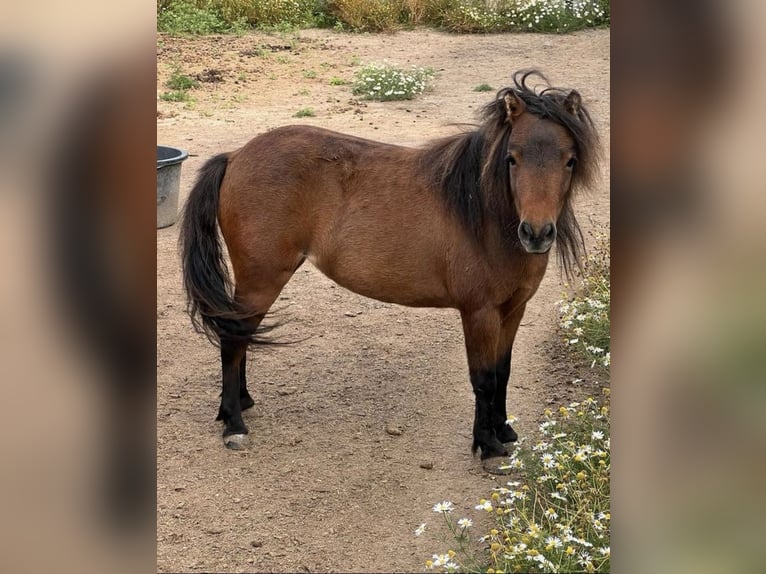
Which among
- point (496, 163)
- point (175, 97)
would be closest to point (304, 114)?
point (175, 97)

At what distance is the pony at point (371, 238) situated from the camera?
321 centimetres

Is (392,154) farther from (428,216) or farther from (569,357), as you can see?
(569,357)

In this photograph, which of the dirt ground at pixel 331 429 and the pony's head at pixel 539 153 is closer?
the pony's head at pixel 539 153

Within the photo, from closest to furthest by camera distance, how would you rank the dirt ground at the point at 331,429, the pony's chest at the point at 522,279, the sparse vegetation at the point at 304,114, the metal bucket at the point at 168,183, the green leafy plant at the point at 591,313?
1. the dirt ground at the point at 331,429
2. the pony's chest at the point at 522,279
3. the green leafy plant at the point at 591,313
4. the metal bucket at the point at 168,183
5. the sparse vegetation at the point at 304,114

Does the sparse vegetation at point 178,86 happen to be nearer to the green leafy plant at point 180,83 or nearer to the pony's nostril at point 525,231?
the green leafy plant at point 180,83

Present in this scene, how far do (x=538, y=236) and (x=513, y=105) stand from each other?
1.83 ft

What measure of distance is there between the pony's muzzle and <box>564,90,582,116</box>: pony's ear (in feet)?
1.63

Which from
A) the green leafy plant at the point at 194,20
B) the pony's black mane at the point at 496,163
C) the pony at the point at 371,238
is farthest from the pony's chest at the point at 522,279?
the green leafy plant at the point at 194,20

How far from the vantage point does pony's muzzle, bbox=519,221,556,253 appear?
262 cm

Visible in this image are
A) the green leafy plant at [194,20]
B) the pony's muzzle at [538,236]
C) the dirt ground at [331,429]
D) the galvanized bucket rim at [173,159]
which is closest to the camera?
the pony's muzzle at [538,236]

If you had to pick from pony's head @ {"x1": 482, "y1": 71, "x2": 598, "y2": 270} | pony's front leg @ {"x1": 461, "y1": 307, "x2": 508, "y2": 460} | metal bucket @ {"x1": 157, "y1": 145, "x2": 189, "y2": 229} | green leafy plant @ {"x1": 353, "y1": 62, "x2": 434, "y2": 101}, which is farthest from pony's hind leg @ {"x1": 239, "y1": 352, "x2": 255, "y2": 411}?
green leafy plant @ {"x1": 353, "y1": 62, "x2": 434, "y2": 101}
